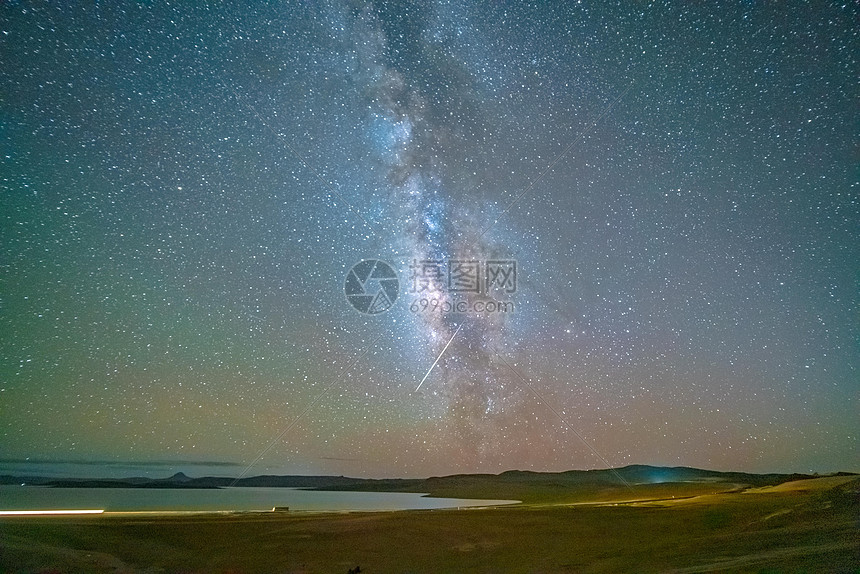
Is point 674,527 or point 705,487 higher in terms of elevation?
point 705,487

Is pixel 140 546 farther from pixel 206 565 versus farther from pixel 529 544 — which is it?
pixel 529 544

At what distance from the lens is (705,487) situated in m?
10.0

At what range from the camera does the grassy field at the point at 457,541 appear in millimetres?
7105

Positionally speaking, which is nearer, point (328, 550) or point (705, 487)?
point (328, 550)

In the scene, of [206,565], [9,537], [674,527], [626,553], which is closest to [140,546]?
[206,565]

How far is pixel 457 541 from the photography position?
7.74 metres

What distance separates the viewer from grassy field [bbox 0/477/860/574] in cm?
711

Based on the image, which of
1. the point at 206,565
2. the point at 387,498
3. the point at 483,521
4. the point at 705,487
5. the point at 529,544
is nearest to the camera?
the point at 206,565

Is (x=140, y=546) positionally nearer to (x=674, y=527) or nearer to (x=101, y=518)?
(x=101, y=518)

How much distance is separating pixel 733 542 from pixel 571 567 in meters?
2.66

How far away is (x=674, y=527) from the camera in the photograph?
8.38 meters

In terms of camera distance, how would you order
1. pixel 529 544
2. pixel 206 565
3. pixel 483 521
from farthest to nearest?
pixel 483 521 → pixel 529 544 → pixel 206 565

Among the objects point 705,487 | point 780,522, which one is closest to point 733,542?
point 780,522

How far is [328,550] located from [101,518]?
3620mm
